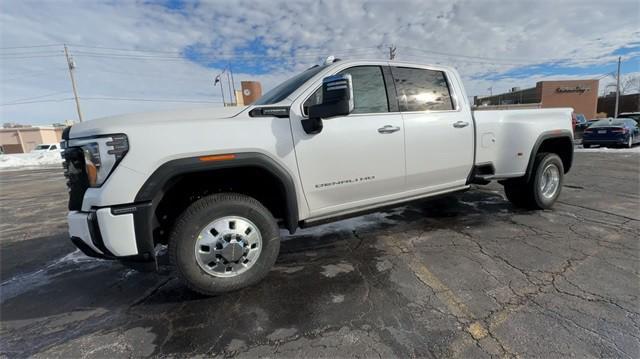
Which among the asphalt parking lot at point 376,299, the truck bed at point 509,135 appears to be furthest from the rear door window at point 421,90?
the asphalt parking lot at point 376,299

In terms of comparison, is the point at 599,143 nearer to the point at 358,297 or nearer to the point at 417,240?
the point at 417,240

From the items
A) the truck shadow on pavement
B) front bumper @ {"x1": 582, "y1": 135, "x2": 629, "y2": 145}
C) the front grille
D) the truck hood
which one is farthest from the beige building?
front bumper @ {"x1": 582, "y1": 135, "x2": 629, "y2": 145}

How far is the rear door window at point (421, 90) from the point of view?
347 cm

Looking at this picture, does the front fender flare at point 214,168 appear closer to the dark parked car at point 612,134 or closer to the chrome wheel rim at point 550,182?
the chrome wheel rim at point 550,182

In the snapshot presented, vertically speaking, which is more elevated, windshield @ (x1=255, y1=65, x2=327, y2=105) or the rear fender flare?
windshield @ (x1=255, y1=65, x2=327, y2=105)

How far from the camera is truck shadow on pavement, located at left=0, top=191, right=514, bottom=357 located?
2.20 m

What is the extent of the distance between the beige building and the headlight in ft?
203

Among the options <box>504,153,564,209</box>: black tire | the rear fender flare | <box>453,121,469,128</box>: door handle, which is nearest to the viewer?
<box>453,121,469,128</box>: door handle

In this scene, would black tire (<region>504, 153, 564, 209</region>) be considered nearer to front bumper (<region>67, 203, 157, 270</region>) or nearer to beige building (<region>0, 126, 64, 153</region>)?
front bumper (<region>67, 203, 157, 270</region>)

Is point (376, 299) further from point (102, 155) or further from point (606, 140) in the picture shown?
point (606, 140)

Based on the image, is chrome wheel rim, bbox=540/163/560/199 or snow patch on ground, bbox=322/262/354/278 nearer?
snow patch on ground, bbox=322/262/354/278

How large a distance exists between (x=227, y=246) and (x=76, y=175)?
128cm

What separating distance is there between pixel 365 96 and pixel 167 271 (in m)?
2.73

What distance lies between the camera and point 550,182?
194 inches
